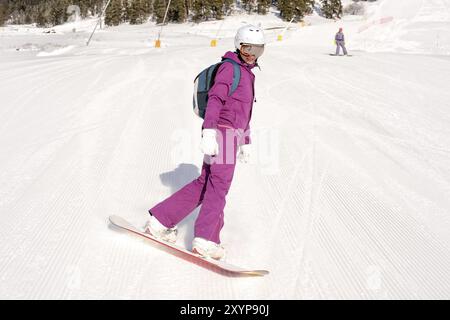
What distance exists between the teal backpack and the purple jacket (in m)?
0.03

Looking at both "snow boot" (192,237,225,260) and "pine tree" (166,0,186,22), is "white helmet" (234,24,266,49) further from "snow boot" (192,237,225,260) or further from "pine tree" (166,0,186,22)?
"pine tree" (166,0,186,22)

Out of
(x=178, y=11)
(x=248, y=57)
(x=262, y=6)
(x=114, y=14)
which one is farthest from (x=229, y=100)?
(x=114, y=14)

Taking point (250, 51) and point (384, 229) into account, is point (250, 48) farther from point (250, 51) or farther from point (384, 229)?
point (384, 229)

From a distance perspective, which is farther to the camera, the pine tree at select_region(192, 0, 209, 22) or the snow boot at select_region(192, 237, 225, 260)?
the pine tree at select_region(192, 0, 209, 22)

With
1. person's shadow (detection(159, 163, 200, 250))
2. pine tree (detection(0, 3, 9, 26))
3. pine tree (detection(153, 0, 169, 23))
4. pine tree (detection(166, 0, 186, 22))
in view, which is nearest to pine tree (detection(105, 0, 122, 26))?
pine tree (detection(153, 0, 169, 23))

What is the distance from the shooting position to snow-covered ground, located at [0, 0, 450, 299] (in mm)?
2693

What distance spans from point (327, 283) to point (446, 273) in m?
0.87

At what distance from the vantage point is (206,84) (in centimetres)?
277

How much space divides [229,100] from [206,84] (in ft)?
0.60

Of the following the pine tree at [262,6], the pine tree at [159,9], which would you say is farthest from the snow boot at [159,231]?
the pine tree at [159,9]

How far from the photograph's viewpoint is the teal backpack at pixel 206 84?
273 centimetres

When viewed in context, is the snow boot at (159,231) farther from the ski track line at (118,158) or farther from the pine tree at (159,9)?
the pine tree at (159,9)
